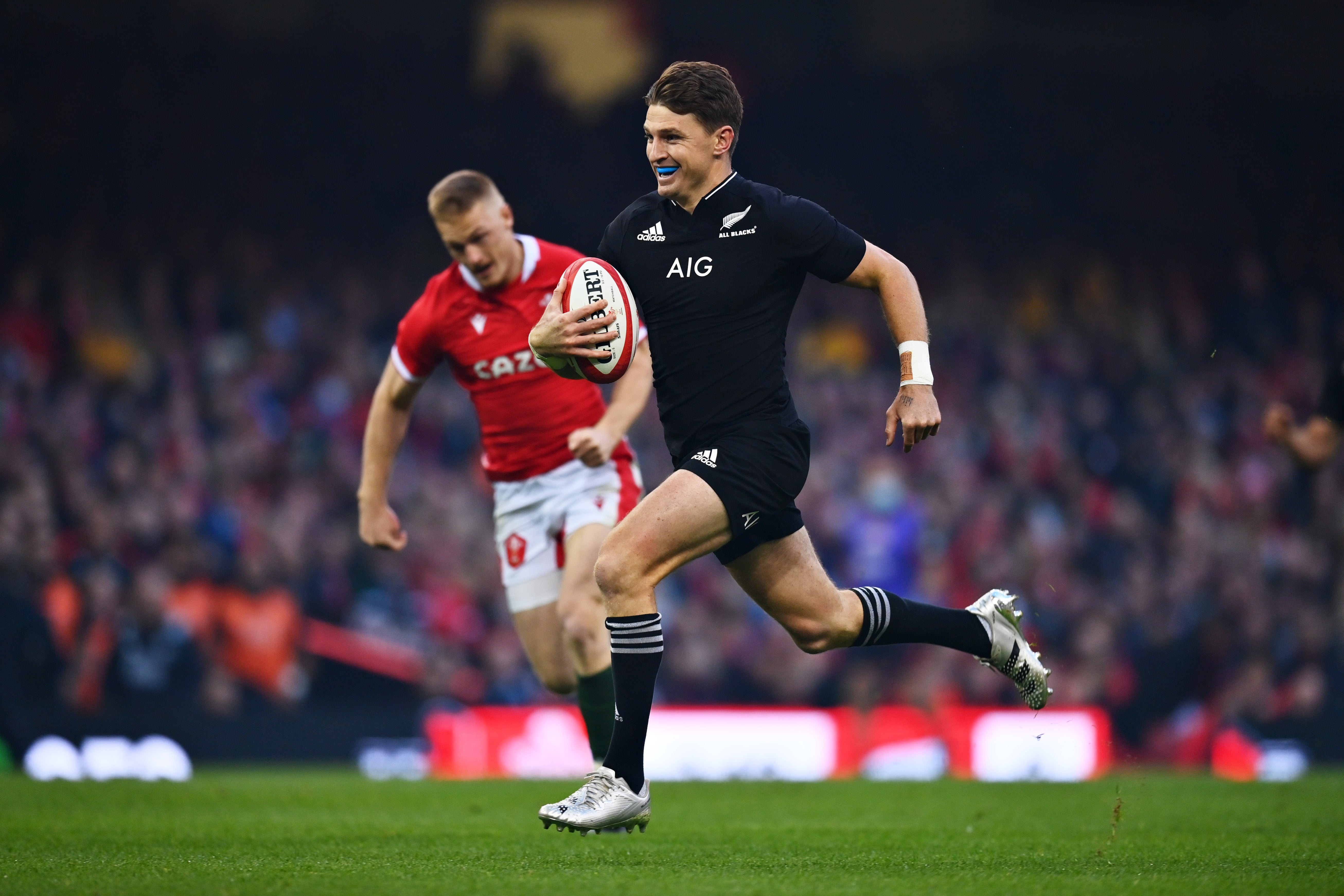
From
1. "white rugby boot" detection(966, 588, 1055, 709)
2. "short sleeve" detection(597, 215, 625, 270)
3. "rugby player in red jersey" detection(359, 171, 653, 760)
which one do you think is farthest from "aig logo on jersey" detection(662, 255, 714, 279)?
"white rugby boot" detection(966, 588, 1055, 709)

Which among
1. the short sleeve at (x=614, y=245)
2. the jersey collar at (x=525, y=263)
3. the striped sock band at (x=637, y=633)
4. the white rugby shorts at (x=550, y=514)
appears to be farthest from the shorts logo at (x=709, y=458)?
the jersey collar at (x=525, y=263)

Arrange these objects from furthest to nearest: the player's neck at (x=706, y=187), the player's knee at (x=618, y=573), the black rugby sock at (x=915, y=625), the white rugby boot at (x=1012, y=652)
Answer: the white rugby boot at (x=1012, y=652), the black rugby sock at (x=915, y=625), the player's neck at (x=706, y=187), the player's knee at (x=618, y=573)

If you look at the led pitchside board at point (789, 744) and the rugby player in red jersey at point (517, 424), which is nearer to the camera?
the rugby player in red jersey at point (517, 424)

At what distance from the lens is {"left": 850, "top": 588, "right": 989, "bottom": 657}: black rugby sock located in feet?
17.4

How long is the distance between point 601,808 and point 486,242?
115 inches

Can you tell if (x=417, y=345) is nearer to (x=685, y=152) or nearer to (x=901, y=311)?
(x=685, y=152)

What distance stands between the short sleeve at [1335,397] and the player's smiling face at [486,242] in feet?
13.6

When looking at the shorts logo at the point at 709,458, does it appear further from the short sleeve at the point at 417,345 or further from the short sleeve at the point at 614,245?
the short sleeve at the point at 417,345

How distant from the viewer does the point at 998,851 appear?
5.13m

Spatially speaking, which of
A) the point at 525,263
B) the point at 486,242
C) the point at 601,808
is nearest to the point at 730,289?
the point at 601,808

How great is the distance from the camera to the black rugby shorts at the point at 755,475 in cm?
480

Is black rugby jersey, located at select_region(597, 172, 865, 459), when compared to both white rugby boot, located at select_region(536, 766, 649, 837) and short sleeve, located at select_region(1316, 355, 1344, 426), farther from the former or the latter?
short sleeve, located at select_region(1316, 355, 1344, 426)

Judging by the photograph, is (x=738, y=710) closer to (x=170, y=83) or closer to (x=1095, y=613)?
(x=1095, y=613)

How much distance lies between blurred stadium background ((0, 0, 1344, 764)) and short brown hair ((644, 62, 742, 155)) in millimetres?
8361
